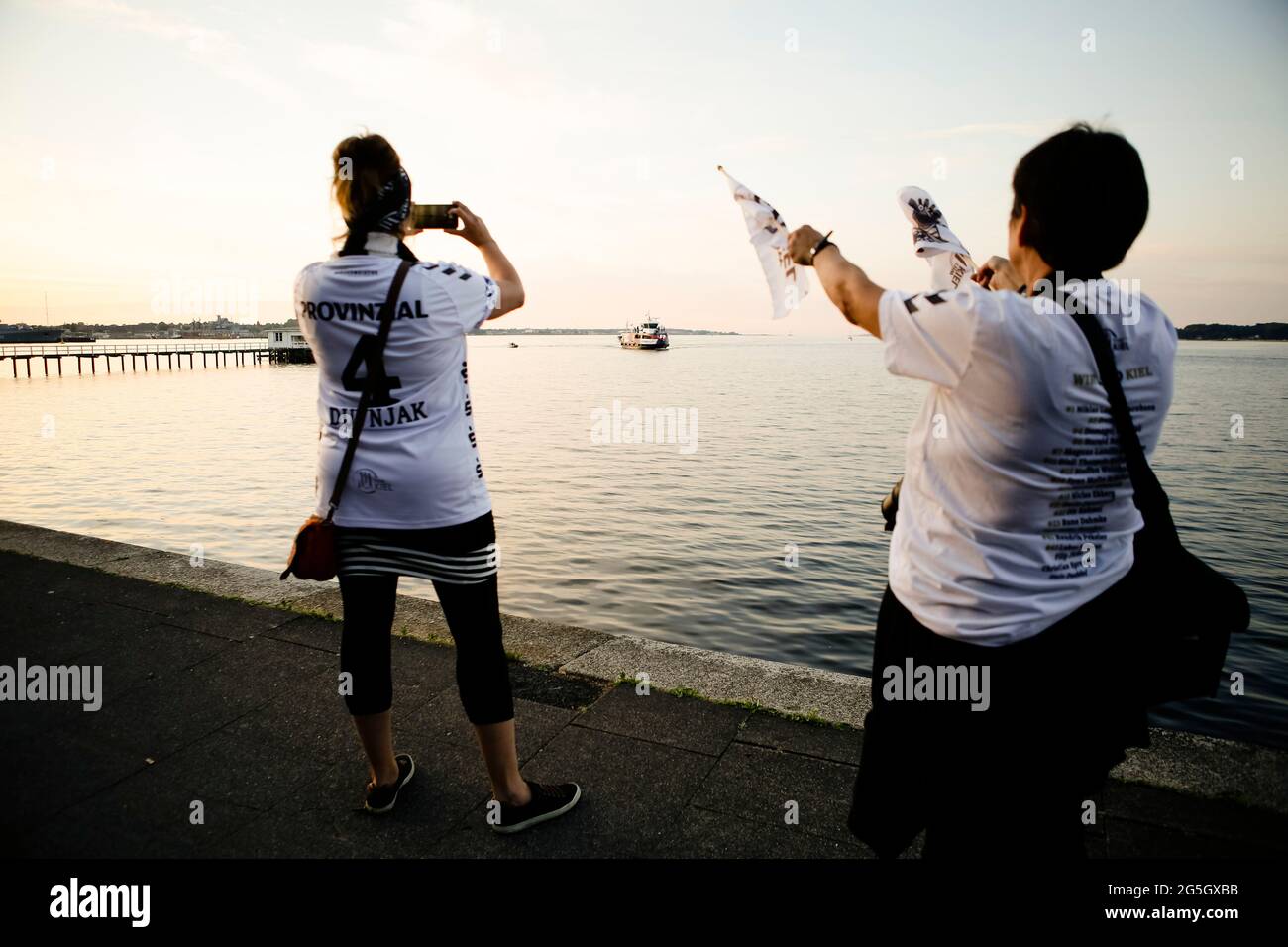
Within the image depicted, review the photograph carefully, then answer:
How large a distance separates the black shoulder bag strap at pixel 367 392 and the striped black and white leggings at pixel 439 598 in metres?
0.15

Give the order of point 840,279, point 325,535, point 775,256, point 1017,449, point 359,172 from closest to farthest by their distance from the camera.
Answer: point 1017,449, point 840,279, point 775,256, point 359,172, point 325,535

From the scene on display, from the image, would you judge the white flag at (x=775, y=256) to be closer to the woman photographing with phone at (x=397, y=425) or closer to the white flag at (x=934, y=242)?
the white flag at (x=934, y=242)

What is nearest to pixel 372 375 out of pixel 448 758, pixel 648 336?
pixel 448 758

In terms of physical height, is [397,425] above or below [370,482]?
above

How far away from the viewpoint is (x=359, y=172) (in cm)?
244

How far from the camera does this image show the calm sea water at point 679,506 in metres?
9.44

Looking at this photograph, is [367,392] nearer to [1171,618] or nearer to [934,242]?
[934,242]

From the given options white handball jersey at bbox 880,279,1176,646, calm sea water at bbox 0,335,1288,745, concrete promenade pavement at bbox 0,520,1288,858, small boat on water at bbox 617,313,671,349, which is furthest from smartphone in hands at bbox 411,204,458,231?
small boat on water at bbox 617,313,671,349

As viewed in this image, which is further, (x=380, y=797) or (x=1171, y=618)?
(x=380, y=797)

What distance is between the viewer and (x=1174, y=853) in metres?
2.73

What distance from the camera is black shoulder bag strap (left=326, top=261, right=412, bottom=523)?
2381 millimetres

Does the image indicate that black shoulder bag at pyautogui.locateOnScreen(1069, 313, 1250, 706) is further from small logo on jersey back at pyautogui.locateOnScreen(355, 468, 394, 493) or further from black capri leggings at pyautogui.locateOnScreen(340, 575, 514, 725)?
small logo on jersey back at pyautogui.locateOnScreen(355, 468, 394, 493)

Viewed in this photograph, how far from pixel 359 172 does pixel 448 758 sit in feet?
7.67

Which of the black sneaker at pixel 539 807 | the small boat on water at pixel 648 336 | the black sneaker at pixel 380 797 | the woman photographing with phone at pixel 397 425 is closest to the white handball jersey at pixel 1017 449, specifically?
the woman photographing with phone at pixel 397 425
